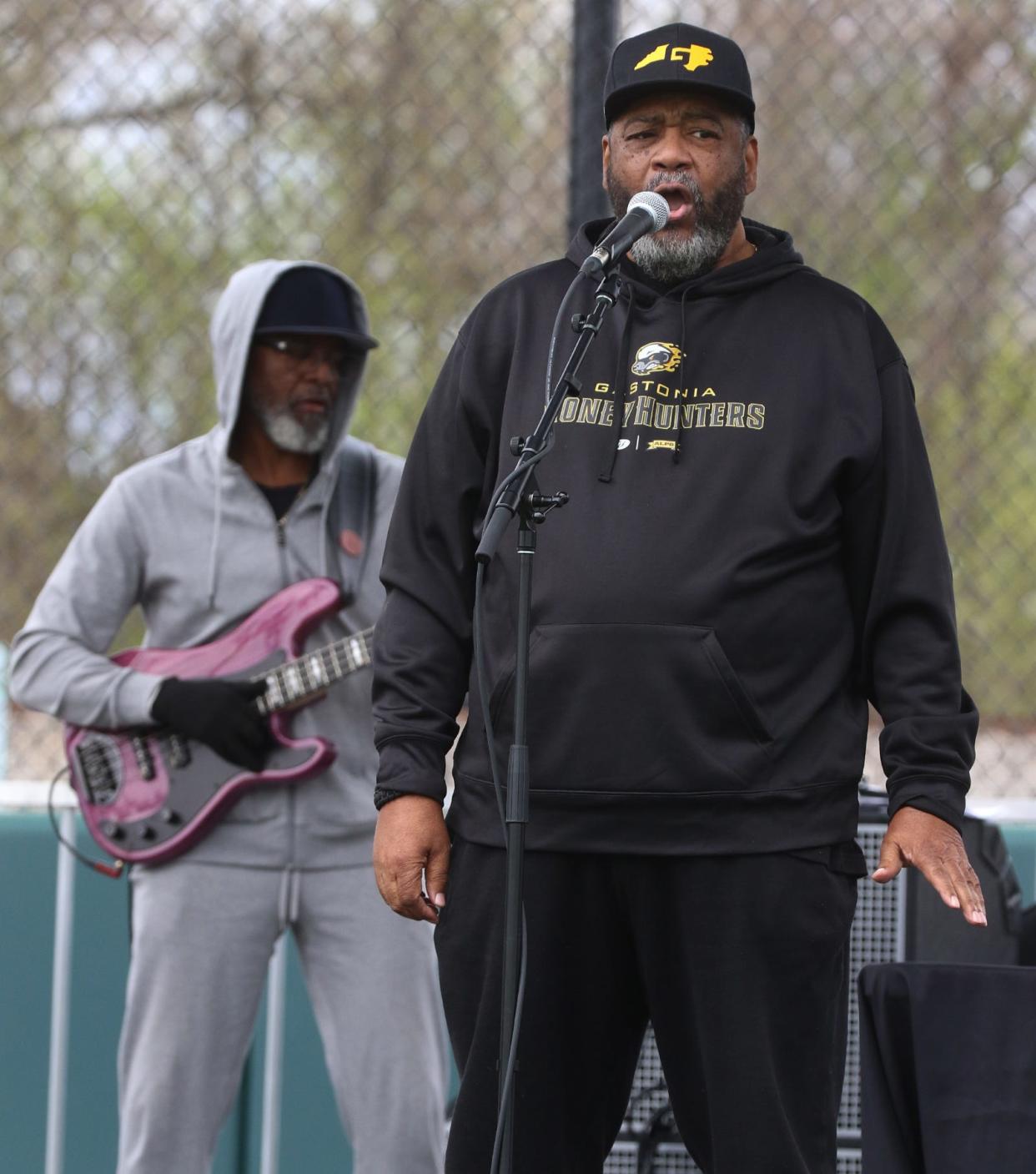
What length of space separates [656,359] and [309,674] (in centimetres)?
123

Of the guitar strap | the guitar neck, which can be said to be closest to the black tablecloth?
the guitar neck

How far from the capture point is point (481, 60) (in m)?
4.88

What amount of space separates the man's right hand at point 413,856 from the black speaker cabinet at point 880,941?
1.01m

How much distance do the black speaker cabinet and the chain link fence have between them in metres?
1.42

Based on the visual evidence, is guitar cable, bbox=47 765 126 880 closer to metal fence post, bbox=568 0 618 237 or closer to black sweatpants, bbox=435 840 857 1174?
black sweatpants, bbox=435 840 857 1174

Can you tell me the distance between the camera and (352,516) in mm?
3594

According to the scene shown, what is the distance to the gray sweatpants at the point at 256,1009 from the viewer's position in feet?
10.8

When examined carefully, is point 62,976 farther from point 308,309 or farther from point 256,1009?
point 308,309

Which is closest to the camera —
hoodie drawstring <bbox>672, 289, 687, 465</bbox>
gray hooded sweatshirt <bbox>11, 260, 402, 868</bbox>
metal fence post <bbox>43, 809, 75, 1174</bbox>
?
hoodie drawstring <bbox>672, 289, 687, 465</bbox>

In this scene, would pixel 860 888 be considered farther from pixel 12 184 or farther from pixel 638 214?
pixel 12 184

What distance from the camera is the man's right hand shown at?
2.47 meters

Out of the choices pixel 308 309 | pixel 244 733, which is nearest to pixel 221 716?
pixel 244 733

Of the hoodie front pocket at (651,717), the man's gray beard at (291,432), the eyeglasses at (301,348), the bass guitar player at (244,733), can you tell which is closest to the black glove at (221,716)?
the bass guitar player at (244,733)

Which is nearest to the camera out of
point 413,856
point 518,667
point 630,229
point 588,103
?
point 518,667
